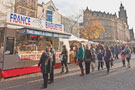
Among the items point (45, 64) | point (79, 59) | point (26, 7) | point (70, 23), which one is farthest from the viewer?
point (70, 23)

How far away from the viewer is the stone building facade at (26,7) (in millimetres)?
18589

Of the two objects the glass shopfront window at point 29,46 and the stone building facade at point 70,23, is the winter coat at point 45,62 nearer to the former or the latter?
the glass shopfront window at point 29,46

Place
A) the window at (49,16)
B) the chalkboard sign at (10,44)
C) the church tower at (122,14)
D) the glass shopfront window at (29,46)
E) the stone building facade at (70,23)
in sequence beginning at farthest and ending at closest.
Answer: the church tower at (122,14) < the stone building facade at (70,23) < the window at (49,16) < the glass shopfront window at (29,46) < the chalkboard sign at (10,44)

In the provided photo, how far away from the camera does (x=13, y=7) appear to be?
18688 mm

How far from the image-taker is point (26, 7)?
66.8ft

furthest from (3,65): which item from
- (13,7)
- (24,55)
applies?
(13,7)

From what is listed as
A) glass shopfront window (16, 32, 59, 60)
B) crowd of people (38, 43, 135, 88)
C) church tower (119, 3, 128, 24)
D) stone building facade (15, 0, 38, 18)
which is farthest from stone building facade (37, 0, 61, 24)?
church tower (119, 3, 128, 24)

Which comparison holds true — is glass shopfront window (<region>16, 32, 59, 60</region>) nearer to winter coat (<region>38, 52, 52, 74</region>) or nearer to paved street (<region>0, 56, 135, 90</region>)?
paved street (<region>0, 56, 135, 90</region>)

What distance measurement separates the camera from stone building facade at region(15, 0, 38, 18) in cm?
1859

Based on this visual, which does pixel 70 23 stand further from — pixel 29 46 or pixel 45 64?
pixel 45 64

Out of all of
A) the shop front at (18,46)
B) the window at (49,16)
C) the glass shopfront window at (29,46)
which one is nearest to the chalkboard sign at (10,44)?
the shop front at (18,46)

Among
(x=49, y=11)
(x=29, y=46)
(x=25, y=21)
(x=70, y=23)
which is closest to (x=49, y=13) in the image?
(x=49, y=11)

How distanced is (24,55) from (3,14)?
13781 millimetres

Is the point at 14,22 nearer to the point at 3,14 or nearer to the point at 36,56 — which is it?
the point at 36,56
